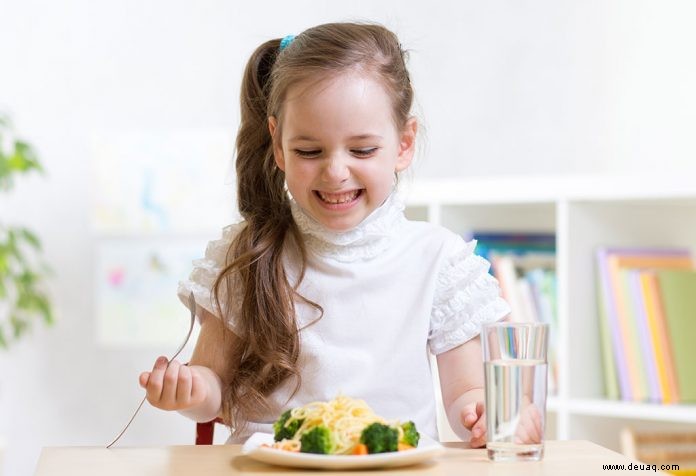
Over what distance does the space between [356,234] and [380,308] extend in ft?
0.34

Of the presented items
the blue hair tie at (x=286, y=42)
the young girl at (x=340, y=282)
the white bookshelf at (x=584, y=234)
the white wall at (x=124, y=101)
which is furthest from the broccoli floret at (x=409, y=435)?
the white wall at (x=124, y=101)

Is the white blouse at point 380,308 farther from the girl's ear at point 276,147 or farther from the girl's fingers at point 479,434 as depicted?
the girl's fingers at point 479,434

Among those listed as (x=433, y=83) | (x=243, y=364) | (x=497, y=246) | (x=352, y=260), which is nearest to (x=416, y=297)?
(x=352, y=260)

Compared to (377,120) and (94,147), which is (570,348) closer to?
(377,120)

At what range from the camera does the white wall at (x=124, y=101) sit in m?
3.27

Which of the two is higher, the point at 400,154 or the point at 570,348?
the point at 400,154

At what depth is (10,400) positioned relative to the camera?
335cm

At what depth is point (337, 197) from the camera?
4.27 ft

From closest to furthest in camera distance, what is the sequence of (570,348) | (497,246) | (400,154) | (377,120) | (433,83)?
(377,120) < (400,154) < (570,348) < (497,246) < (433,83)

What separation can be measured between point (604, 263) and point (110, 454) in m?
1.67

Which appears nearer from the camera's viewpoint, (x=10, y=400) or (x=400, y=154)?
(x=400, y=154)

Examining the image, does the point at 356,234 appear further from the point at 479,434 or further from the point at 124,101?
the point at 124,101

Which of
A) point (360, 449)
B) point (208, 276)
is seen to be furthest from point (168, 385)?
point (208, 276)

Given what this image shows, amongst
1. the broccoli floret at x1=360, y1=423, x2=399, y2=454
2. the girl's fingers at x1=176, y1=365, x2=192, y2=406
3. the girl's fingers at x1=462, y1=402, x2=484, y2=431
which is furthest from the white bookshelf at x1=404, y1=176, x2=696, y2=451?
the broccoli floret at x1=360, y1=423, x2=399, y2=454
